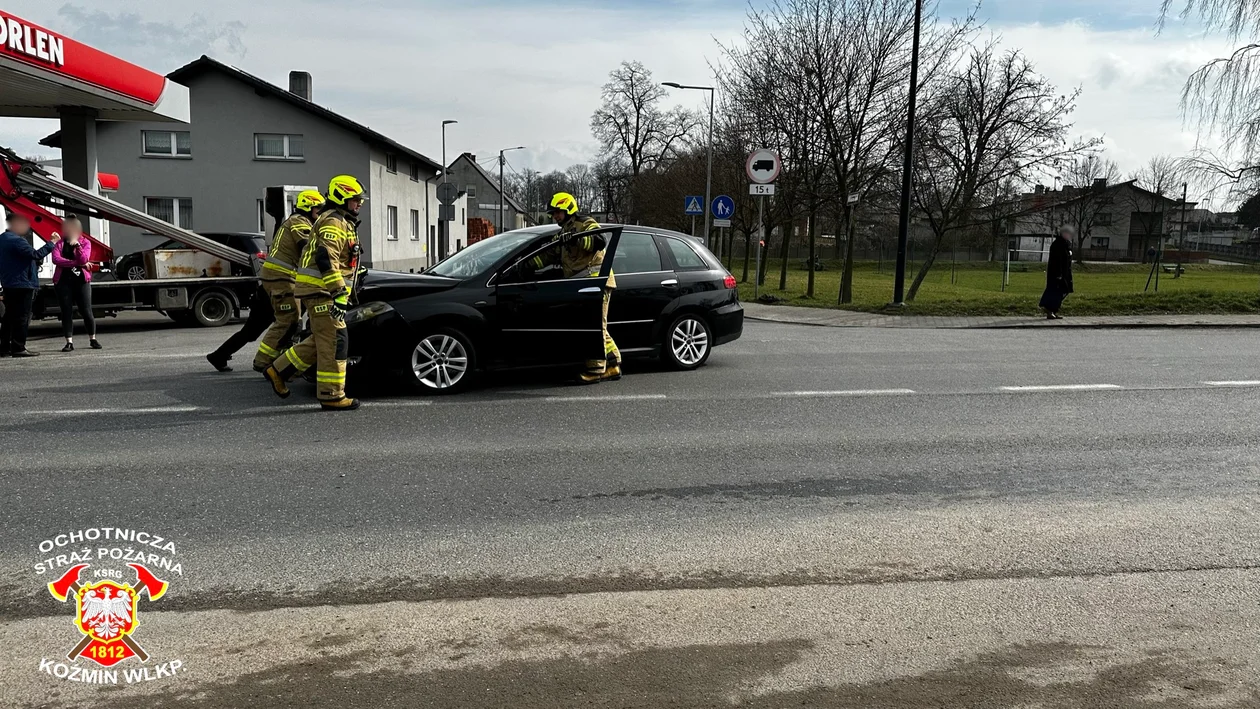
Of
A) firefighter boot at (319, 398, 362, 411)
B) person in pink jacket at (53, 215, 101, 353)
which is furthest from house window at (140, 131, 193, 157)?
firefighter boot at (319, 398, 362, 411)

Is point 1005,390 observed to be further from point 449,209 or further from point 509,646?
point 449,209

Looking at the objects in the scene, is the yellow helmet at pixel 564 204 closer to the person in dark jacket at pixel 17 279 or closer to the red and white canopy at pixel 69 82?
the person in dark jacket at pixel 17 279

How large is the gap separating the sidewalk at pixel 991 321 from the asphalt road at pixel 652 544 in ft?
23.7

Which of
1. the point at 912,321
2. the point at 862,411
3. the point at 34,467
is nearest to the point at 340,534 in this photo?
the point at 34,467

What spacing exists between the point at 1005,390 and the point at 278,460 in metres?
6.77

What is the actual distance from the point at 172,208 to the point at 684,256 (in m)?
28.6

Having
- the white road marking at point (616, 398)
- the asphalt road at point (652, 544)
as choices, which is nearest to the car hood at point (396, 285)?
the asphalt road at point (652, 544)

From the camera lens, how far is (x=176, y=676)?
10.6ft

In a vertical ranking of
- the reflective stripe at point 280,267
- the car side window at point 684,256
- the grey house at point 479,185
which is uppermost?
the grey house at point 479,185

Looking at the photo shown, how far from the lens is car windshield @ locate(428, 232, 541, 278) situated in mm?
8898

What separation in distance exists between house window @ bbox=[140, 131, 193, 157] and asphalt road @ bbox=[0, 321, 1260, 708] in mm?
26898

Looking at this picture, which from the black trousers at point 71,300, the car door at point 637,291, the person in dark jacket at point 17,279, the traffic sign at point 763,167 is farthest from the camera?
the traffic sign at point 763,167

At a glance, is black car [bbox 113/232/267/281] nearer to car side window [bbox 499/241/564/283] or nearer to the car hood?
the car hood

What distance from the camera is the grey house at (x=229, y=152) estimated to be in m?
32.0
